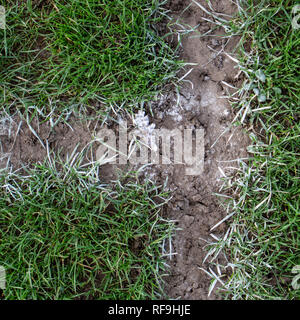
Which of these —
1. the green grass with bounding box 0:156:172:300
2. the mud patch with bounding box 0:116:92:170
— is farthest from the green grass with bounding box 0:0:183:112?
the green grass with bounding box 0:156:172:300

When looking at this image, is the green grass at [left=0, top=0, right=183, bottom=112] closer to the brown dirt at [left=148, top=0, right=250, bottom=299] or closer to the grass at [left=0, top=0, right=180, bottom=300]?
the grass at [left=0, top=0, right=180, bottom=300]

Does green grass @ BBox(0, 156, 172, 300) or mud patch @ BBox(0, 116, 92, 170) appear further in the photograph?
mud patch @ BBox(0, 116, 92, 170)

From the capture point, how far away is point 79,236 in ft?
6.90

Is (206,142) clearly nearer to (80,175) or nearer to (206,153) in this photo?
(206,153)

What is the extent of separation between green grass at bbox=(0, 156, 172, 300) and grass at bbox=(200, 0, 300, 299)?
0.49m

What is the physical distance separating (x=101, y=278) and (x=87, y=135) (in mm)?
976

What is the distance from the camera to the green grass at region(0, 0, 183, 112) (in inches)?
82.9

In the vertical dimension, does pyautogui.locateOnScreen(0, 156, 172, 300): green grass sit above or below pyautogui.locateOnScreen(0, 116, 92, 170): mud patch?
below

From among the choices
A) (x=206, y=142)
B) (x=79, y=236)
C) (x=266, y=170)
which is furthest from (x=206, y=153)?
(x=79, y=236)

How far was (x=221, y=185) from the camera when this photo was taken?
2.20 meters

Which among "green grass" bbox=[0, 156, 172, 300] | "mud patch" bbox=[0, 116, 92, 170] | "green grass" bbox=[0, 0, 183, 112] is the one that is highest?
"green grass" bbox=[0, 0, 183, 112]

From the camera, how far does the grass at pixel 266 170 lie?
6.93 ft
